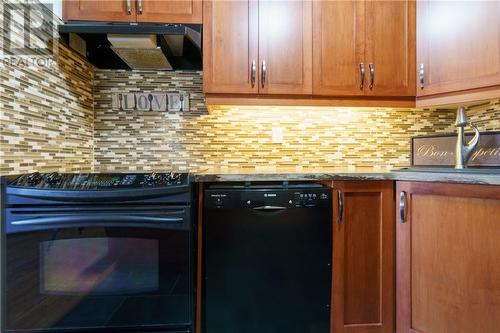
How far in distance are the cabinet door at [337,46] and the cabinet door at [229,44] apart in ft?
1.13

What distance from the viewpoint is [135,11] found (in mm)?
1444

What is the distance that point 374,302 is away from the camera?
134 cm

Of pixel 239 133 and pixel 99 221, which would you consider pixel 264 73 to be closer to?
pixel 239 133

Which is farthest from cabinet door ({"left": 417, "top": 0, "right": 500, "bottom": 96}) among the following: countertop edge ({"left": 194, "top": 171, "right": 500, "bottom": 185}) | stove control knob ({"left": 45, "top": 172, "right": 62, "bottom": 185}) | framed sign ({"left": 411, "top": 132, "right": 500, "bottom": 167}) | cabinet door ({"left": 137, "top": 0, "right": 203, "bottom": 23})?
stove control knob ({"left": 45, "top": 172, "right": 62, "bottom": 185})

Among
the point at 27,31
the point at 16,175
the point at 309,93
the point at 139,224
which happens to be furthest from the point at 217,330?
the point at 27,31

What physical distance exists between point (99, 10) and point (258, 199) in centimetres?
126

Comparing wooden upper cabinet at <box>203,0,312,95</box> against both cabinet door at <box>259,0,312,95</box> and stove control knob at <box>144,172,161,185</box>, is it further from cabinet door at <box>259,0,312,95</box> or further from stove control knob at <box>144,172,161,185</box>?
stove control knob at <box>144,172,161,185</box>

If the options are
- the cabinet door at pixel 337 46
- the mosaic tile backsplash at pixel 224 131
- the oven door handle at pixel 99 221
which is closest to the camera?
the oven door handle at pixel 99 221

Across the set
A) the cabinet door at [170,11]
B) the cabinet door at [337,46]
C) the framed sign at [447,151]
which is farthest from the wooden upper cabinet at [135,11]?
the framed sign at [447,151]

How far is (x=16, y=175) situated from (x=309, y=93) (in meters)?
1.39

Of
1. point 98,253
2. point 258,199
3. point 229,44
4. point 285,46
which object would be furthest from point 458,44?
point 98,253

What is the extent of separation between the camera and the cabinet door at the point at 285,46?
1508 millimetres

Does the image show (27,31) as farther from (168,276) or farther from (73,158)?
(168,276)

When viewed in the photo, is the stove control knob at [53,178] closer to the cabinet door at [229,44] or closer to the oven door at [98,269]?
the oven door at [98,269]
